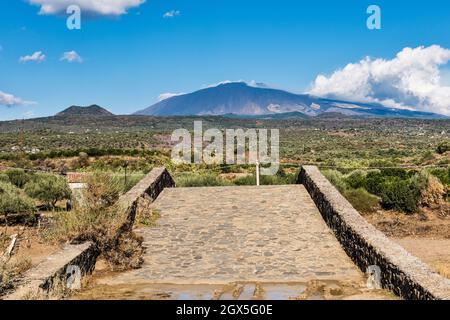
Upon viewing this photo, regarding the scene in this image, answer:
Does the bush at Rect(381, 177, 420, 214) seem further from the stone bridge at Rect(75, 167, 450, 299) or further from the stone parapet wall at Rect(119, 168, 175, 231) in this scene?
the stone parapet wall at Rect(119, 168, 175, 231)

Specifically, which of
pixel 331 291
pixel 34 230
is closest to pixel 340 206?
pixel 331 291

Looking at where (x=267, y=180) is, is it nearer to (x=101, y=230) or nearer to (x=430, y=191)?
(x=430, y=191)

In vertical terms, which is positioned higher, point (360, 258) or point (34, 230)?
point (360, 258)

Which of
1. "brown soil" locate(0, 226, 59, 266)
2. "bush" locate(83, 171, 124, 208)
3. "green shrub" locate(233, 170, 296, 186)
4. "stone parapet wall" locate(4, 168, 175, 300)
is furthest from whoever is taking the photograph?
"green shrub" locate(233, 170, 296, 186)

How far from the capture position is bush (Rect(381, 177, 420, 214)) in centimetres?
1739

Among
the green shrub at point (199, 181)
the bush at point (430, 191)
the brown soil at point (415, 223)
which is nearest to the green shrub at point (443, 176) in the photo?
the bush at point (430, 191)

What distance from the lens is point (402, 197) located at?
1756 centimetres

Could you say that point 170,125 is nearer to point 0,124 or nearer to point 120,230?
point 0,124

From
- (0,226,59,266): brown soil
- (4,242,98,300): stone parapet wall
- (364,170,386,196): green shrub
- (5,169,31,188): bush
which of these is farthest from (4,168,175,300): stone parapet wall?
(5,169,31,188): bush

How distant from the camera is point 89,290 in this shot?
7465 millimetres

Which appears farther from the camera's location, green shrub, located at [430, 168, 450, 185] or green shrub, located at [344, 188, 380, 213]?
green shrub, located at [430, 168, 450, 185]

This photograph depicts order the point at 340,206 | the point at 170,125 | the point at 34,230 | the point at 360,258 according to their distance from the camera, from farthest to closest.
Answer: the point at 170,125 < the point at 34,230 < the point at 340,206 < the point at 360,258

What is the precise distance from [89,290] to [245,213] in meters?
5.83

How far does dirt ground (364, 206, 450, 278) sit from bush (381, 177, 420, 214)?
0.25 metres
